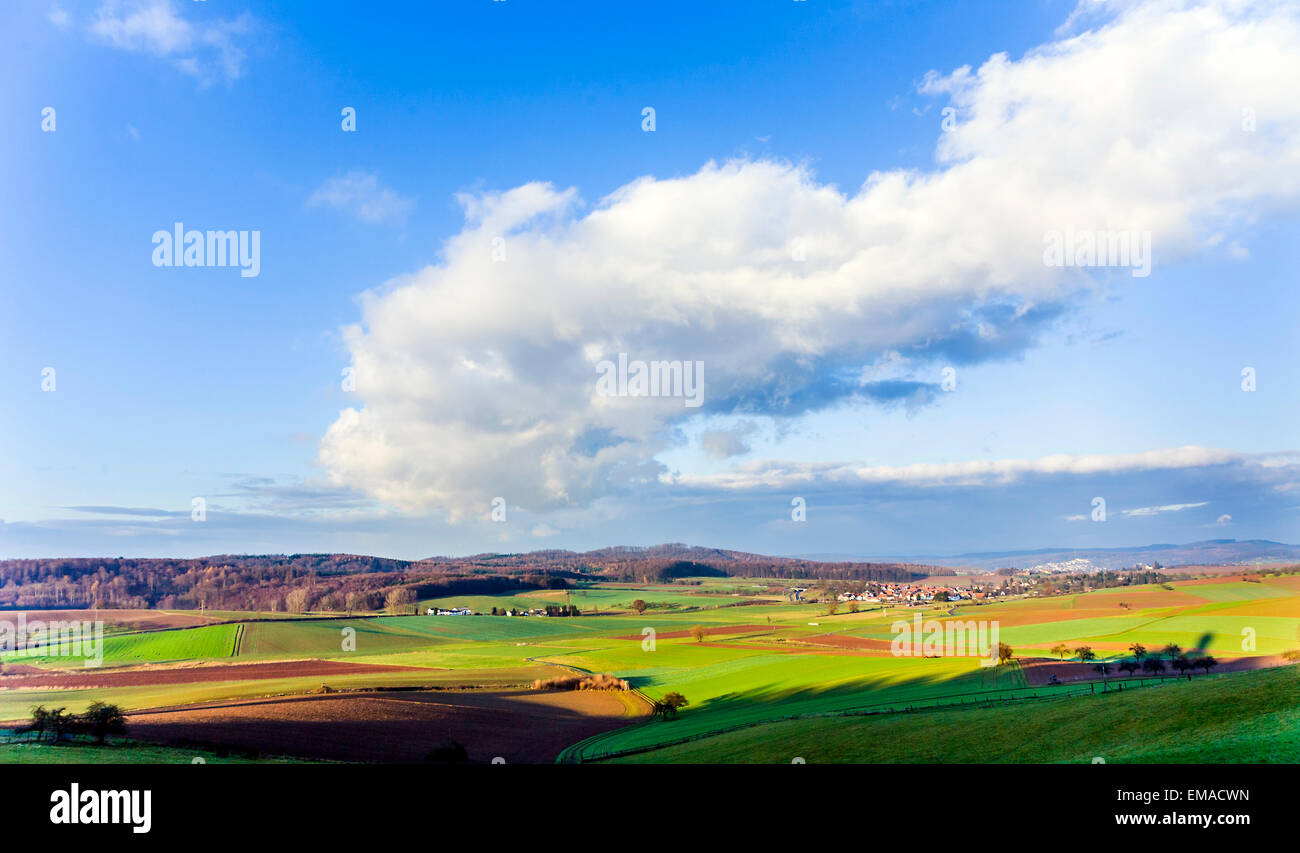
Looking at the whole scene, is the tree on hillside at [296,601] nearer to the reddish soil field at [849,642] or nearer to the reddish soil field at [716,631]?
the reddish soil field at [716,631]

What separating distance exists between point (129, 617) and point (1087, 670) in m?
121

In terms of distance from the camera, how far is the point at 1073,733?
24.1 meters

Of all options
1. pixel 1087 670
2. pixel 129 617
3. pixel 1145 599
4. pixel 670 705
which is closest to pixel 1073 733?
pixel 670 705

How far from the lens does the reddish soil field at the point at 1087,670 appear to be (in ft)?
141

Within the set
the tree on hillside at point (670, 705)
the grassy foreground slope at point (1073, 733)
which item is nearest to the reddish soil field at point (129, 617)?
the tree on hillside at point (670, 705)

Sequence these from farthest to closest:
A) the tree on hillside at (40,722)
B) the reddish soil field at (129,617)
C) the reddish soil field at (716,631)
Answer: the reddish soil field at (716,631) < the reddish soil field at (129,617) < the tree on hillside at (40,722)

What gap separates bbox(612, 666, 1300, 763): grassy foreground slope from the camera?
62.1ft

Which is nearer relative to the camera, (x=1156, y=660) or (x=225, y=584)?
(x=1156, y=660)

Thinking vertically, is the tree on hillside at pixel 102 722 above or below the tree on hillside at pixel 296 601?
above

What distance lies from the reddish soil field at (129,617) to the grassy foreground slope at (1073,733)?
3662 inches

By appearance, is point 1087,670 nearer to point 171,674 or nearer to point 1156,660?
point 1156,660
